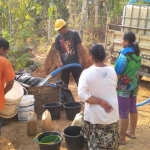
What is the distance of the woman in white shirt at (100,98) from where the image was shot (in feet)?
8.93

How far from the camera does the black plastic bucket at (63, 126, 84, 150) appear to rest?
142 inches

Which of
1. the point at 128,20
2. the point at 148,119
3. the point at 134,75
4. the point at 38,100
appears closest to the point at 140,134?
the point at 148,119

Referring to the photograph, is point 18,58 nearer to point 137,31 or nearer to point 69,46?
point 69,46

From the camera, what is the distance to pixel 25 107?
15.7 ft

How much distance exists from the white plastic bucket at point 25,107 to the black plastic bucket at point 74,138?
1.26m

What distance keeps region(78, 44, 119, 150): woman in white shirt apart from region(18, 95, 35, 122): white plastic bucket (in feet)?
6.86

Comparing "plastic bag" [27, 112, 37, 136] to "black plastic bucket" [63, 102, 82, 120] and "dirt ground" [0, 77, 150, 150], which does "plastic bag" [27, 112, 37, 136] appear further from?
"black plastic bucket" [63, 102, 82, 120]

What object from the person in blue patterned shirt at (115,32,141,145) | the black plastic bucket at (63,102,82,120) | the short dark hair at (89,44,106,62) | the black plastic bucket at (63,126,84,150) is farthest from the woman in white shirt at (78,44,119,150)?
the black plastic bucket at (63,102,82,120)

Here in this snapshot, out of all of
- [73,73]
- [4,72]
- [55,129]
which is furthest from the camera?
[73,73]

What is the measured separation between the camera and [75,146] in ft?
12.0

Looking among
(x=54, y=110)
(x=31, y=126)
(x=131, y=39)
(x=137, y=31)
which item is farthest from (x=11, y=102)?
(x=137, y=31)

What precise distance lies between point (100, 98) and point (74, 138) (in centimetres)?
107

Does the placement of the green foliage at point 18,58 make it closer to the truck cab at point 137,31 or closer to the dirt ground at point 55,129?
the truck cab at point 137,31

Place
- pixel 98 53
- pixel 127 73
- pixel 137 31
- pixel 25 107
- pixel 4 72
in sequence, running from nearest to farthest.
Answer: pixel 98 53, pixel 4 72, pixel 127 73, pixel 25 107, pixel 137 31
